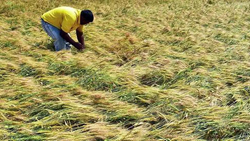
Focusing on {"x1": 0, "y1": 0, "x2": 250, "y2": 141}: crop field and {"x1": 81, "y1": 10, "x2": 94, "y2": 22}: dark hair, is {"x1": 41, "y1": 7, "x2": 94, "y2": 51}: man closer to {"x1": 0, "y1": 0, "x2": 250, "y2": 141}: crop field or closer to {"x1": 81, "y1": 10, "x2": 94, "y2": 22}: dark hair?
{"x1": 81, "y1": 10, "x2": 94, "y2": 22}: dark hair

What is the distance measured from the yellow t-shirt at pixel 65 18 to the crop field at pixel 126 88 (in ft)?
1.37

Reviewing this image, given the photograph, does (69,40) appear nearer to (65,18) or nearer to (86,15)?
(65,18)

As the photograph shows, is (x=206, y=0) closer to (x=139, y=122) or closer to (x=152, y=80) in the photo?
(x=152, y=80)

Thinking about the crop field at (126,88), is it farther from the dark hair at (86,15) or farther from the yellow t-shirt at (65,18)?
the dark hair at (86,15)

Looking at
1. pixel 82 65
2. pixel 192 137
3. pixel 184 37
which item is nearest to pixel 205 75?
pixel 192 137

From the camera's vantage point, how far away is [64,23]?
411 centimetres

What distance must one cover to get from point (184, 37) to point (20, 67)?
11.1ft

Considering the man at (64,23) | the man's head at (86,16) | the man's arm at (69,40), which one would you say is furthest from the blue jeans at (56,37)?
the man's head at (86,16)

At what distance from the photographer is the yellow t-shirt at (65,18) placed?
4.10 meters

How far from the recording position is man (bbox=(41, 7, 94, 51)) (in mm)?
4086

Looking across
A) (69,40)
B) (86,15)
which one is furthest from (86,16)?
(69,40)

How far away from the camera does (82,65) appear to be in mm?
3543

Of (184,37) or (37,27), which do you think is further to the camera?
(37,27)

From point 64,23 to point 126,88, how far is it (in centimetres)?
175
